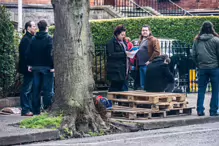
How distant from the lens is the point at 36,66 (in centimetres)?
1520

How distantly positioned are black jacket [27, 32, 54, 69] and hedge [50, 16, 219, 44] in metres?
8.74

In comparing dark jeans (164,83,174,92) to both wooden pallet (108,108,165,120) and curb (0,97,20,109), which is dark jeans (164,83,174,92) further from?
curb (0,97,20,109)

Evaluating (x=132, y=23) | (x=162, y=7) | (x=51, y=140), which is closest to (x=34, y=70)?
(x=51, y=140)

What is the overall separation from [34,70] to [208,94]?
7.66 m

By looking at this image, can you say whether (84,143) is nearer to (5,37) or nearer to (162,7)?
(5,37)

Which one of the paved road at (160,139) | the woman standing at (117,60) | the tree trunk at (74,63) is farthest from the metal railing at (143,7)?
the paved road at (160,139)

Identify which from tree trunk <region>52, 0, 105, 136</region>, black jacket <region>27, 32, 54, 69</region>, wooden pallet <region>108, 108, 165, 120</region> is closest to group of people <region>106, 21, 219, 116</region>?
wooden pallet <region>108, 108, 165, 120</region>

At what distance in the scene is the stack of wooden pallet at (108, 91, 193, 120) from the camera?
1442 cm

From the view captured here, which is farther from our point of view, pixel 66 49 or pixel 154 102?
pixel 154 102

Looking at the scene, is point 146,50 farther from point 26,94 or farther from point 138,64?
point 26,94

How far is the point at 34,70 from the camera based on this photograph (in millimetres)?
15219

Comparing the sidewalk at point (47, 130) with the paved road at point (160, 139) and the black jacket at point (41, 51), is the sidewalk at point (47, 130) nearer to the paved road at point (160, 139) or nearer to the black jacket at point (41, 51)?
the paved road at point (160, 139)

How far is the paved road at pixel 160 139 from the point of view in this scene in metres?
11.3

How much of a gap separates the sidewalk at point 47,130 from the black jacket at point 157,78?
32.4 inches
